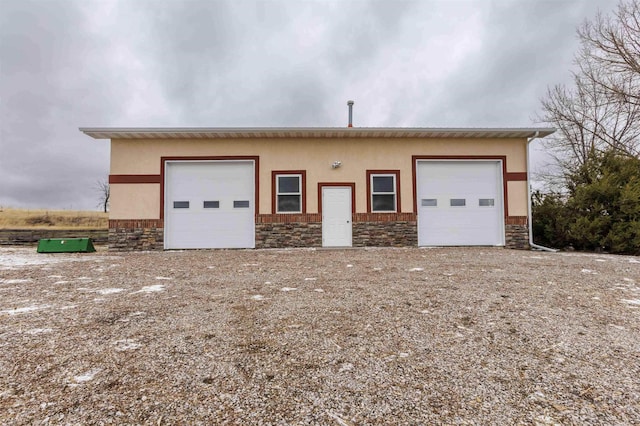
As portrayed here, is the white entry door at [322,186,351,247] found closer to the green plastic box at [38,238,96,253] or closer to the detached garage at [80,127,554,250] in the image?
the detached garage at [80,127,554,250]

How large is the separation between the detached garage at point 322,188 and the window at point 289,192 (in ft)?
0.10

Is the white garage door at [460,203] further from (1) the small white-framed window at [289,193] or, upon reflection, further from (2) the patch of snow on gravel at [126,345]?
(2) the patch of snow on gravel at [126,345]

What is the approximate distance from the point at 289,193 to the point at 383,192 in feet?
9.54

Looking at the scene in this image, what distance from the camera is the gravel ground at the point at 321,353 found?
4.42 ft

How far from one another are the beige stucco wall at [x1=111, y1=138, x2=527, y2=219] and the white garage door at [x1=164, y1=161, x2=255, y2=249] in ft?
1.20

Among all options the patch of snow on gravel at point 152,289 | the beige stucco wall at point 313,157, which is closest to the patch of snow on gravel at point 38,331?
the patch of snow on gravel at point 152,289

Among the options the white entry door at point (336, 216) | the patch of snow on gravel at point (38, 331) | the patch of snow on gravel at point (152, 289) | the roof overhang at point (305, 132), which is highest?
the roof overhang at point (305, 132)

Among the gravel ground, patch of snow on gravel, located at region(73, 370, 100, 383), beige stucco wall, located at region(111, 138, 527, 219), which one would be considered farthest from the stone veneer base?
patch of snow on gravel, located at region(73, 370, 100, 383)

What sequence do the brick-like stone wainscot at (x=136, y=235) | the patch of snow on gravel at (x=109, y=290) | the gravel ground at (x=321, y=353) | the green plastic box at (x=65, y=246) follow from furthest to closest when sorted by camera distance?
the brick-like stone wainscot at (x=136, y=235) < the green plastic box at (x=65, y=246) < the patch of snow on gravel at (x=109, y=290) < the gravel ground at (x=321, y=353)

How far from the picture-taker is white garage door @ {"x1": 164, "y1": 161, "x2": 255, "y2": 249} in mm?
8711

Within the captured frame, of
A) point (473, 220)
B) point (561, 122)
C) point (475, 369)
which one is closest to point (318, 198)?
point (473, 220)

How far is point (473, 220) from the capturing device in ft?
29.1

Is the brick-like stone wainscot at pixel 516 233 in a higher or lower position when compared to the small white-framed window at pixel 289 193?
lower

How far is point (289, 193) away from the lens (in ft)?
28.9
